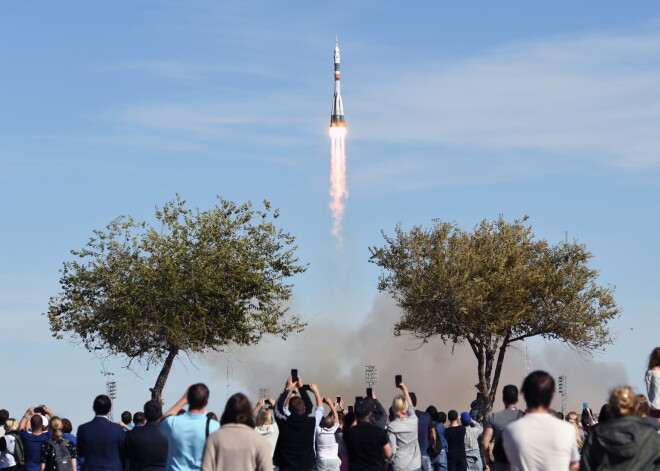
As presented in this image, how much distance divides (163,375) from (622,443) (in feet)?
138

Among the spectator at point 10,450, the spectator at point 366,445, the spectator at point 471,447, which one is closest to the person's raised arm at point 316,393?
the spectator at point 366,445

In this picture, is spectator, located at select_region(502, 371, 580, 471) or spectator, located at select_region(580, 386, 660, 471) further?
spectator, located at select_region(502, 371, 580, 471)

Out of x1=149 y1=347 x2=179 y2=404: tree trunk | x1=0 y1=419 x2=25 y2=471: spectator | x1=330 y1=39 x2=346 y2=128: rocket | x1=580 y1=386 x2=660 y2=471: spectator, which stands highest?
x1=330 y1=39 x2=346 y2=128: rocket

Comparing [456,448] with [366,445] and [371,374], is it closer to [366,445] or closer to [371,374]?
[366,445]

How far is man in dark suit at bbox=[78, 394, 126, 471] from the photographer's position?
14008mm

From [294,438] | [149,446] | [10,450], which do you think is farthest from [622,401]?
[10,450]

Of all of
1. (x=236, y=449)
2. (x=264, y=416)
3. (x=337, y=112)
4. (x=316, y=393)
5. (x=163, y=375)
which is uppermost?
(x=337, y=112)

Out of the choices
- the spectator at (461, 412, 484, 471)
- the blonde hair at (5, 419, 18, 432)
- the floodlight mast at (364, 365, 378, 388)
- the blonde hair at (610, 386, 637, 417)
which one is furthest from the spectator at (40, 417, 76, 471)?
the floodlight mast at (364, 365, 378, 388)

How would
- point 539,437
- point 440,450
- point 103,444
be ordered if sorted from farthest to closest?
1. point 440,450
2. point 103,444
3. point 539,437

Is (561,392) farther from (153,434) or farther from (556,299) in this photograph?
(153,434)

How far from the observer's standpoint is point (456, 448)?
74.5 feet

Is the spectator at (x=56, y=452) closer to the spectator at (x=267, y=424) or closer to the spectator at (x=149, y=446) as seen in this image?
the spectator at (x=267, y=424)

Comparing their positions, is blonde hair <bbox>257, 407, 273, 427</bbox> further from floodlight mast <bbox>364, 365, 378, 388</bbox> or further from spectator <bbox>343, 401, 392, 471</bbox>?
floodlight mast <bbox>364, 365, 378, 388</bbox>

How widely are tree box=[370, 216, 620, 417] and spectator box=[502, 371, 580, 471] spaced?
48091 mm
